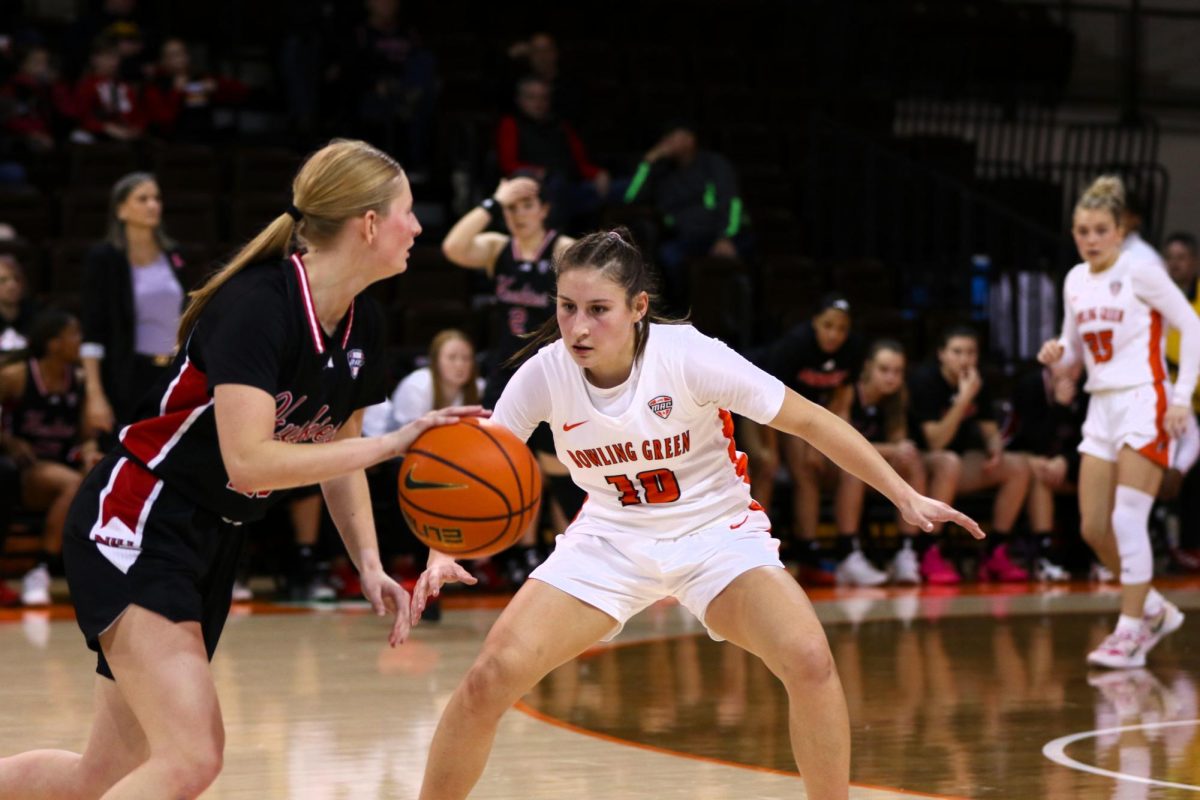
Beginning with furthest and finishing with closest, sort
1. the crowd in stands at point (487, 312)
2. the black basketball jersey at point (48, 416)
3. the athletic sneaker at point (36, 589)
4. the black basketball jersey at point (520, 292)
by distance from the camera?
1. the black basketball jersey at point (48, 416)
2. the athletic sneaker at point (36, 589)
3. the crowd in stands at point (487, 312)
4. the black basketball jersey at point (520, 292)

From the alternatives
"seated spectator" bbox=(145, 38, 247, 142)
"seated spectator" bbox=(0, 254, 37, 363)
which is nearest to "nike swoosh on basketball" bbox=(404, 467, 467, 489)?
"seated spectator" bbox=(0, 254, 37, 363)

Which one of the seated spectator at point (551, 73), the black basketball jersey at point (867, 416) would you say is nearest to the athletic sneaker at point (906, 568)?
the black basketball jersey at point (867, 416)

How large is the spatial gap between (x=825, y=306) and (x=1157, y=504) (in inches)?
110

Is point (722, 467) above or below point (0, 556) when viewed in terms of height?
above

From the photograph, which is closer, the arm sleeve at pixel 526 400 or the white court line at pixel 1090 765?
the arm sleeve at pixel 526 400

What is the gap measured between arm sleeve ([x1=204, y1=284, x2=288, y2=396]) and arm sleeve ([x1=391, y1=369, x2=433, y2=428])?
557 centimetres

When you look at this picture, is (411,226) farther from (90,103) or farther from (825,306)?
(90,103)

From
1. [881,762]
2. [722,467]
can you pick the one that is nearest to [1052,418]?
[881,762]

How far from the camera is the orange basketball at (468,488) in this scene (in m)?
3.48

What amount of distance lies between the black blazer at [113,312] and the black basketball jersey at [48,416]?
70 cm

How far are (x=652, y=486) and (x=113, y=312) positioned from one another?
4.71 m

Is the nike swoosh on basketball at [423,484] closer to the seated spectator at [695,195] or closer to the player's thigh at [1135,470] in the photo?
the player's thigh at [1135,470]

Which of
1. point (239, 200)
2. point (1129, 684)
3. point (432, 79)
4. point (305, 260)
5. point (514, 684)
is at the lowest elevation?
point (1129, 684)

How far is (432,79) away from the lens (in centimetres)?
1214
